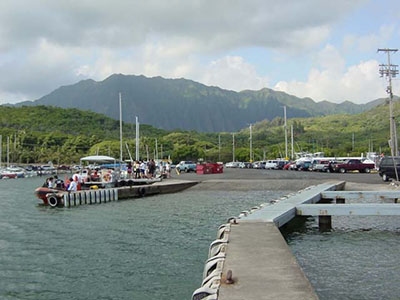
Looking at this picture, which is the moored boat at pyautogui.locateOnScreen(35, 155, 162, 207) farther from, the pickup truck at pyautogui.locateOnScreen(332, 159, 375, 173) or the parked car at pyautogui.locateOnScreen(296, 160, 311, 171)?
the parked car at pyautogui.locateOnScreen(296, 160, 311, 171)

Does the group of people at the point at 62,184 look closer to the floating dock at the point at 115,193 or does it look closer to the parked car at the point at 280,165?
the floating dock at the point at 115,193

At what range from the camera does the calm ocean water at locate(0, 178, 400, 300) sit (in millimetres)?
11445

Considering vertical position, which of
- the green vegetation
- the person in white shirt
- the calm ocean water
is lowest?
the calm ocean water

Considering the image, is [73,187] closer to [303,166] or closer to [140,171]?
[140,171]

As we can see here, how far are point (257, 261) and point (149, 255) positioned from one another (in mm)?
6405

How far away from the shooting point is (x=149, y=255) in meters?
15.2

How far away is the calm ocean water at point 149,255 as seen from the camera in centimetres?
1145

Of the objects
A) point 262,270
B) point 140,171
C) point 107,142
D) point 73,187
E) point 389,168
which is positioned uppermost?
point 107,142

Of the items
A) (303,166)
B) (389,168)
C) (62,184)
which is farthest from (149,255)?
(303,166)

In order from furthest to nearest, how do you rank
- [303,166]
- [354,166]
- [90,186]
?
[303,166] < [354,166] < [90,186]

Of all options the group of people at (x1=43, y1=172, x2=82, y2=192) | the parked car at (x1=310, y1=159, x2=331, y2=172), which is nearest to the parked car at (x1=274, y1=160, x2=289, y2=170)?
the parked car at (x1=310, y1=159, x2=331, y2=172)

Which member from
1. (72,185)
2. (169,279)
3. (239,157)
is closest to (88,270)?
(169,279)

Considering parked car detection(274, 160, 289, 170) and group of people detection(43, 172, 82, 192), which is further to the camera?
parked car detection(274, 160, 289, 170)

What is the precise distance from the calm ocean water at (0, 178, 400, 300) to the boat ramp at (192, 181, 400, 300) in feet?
3.46
